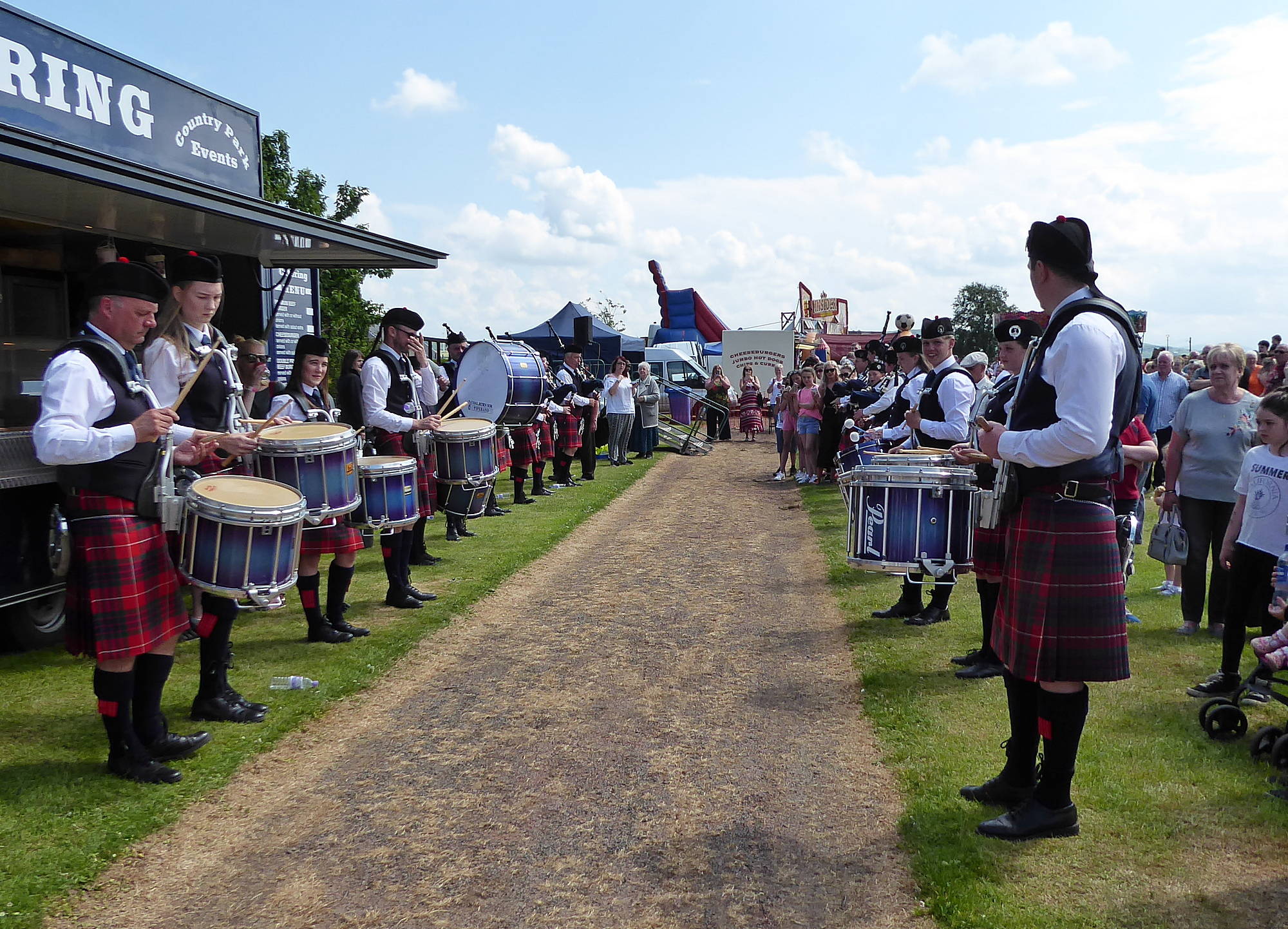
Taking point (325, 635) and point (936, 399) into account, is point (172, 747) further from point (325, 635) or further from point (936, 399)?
point (936, 399)

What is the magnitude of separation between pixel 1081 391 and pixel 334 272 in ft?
54.6

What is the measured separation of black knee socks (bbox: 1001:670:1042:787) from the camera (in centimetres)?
328

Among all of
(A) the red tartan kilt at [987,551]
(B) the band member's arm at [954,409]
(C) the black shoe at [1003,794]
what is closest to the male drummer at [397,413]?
(B) the band member's arm at [954,409]

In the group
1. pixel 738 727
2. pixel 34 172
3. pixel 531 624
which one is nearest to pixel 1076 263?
pixel 738 727

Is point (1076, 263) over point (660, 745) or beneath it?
over

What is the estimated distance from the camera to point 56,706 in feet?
14.5

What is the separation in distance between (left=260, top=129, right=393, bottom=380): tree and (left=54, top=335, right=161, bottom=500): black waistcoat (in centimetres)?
1357

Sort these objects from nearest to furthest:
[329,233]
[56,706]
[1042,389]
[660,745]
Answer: [1042,389] → [660,745] → [56,706] → [329,233]

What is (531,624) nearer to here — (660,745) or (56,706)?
(660,745)

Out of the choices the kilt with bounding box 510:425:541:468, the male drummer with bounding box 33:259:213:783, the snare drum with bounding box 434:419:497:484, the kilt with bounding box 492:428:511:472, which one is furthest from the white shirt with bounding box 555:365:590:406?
the male drummer with bounding box 33:259:213:783

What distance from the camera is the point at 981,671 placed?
16.2 ft

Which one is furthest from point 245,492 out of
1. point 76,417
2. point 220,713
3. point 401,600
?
point 401,600

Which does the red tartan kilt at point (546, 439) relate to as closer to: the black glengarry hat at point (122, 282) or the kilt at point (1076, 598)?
the black glengarry hat at point (122, 282)

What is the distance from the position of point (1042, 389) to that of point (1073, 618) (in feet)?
2.41
